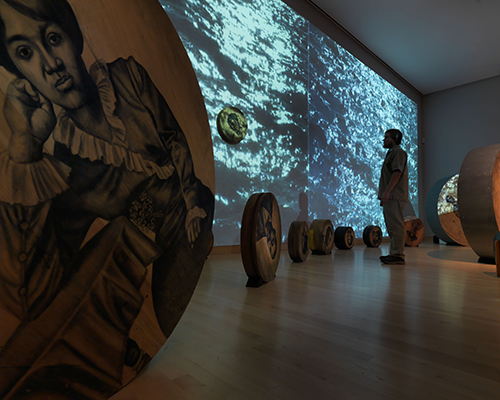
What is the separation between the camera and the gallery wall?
8234 millimetres

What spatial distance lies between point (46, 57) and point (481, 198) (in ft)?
12.9

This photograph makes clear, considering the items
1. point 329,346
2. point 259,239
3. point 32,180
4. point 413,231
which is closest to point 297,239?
point 259,239

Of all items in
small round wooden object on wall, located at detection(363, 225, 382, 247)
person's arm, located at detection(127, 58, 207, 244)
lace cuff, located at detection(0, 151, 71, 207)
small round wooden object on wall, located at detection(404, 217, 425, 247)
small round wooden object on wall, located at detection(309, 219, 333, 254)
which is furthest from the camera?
small round wooden object on wall, located at detection(404, 217, 425, 247)

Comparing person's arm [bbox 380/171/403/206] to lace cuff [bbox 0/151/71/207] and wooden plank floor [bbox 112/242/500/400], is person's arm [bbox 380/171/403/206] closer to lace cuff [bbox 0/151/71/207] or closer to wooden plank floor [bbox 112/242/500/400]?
wooden plank floor [bbox 112/242/500/400]

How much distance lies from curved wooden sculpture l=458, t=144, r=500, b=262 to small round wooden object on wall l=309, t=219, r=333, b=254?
1507 mm

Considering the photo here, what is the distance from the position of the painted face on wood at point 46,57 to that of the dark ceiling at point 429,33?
20.5ft

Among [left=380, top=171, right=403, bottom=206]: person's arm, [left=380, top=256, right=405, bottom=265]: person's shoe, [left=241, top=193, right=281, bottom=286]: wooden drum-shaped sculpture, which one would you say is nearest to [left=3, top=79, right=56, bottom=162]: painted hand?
[left=241, top=193, right=281, bottom=286]: wooden drum-shaped sculpture

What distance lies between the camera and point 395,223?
11.0ft

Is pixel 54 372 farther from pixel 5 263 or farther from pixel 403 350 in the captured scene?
pixel 403 350

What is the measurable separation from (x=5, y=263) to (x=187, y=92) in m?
0.62

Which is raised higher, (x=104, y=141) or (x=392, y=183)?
(x=392, y=183)

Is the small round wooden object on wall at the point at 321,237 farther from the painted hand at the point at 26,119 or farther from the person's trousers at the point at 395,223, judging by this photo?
the painted hand at the point at 26,119

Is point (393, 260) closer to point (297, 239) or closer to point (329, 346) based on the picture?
point (297, 239)

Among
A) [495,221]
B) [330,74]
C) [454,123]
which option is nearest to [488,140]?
[454,123]
